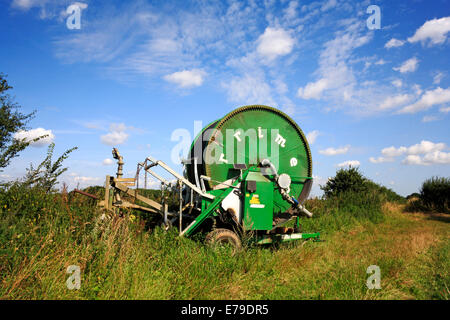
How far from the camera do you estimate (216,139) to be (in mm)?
7398

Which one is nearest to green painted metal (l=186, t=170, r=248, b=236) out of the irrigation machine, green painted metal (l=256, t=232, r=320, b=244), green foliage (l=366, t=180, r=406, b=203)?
the irrigation machine

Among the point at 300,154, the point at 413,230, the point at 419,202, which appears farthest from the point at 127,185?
the point at 419,202

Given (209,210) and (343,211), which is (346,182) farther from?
(209,210)

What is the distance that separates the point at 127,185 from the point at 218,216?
2.22 m

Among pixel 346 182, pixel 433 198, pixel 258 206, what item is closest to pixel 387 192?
pixel 433 198

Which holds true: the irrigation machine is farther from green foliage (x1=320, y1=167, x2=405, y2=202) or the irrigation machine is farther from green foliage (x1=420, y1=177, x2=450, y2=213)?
green foliage (x1=420, y1=177, x2=450, y2=213)

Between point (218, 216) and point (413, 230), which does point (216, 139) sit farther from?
point (413, 230)

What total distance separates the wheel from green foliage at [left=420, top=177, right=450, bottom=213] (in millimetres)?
15281

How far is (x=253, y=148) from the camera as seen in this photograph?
7.79 m

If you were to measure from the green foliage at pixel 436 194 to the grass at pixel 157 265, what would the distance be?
11233 mm

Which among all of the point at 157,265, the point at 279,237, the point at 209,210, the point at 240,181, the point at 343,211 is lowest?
the point at 157,265

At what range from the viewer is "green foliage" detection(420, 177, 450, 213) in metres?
16.7

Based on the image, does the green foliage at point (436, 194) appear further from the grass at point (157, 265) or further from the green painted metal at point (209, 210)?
the green painted metal at point (209, 210)

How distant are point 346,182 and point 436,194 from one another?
17.7 feet
